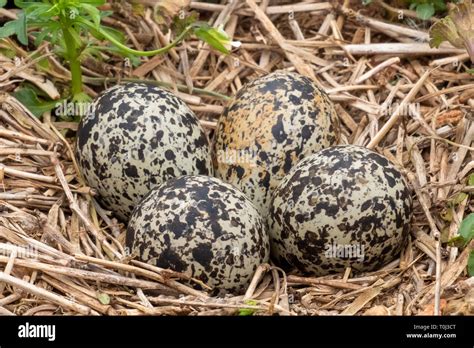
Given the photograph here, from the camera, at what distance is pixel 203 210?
347cm

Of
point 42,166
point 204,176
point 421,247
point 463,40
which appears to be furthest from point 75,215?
point 463,40

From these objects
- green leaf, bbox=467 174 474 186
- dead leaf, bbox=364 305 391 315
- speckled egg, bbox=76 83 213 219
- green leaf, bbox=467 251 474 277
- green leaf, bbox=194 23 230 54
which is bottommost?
dead leaf, bbox=364 305 391 315

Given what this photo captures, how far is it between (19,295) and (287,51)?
1728 millimetres

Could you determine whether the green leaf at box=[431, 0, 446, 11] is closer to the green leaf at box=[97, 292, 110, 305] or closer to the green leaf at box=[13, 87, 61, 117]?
the green leaf at box=[13, 87, 61, 117]

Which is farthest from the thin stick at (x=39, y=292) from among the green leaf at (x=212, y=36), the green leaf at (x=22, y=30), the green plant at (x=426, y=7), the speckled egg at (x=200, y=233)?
the green plant at (x=426, y=7)

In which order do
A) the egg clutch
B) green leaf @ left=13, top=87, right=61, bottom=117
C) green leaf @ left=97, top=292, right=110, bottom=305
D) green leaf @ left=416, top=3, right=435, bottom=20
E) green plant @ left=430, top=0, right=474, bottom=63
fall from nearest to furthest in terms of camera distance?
1. green leaf @ left=97, top=292, right=110, bottom=305
2. the egg clutch
3. green plant @ left=430, top=0, right=474, bottom=63
4. green leaf @ left=13, top=87, right=61, bottom=117
5. green leaf @ left=416, top=3, right=435, bottom=20

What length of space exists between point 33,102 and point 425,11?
172cm

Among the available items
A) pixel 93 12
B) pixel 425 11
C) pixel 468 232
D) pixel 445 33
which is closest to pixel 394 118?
pixel 445 33

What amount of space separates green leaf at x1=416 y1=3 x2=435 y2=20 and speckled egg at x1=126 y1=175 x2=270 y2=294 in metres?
1.40

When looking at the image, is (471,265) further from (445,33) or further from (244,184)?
(445,33)

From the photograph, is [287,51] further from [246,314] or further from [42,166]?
[246,314]

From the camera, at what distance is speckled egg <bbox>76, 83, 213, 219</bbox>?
12.1 ft

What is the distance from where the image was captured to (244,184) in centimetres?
383

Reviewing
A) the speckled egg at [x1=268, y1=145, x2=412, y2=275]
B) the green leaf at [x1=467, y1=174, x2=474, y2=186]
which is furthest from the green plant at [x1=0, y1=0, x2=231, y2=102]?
the green leaf at [x1=467, y1=174, x2=474, y2=186]
